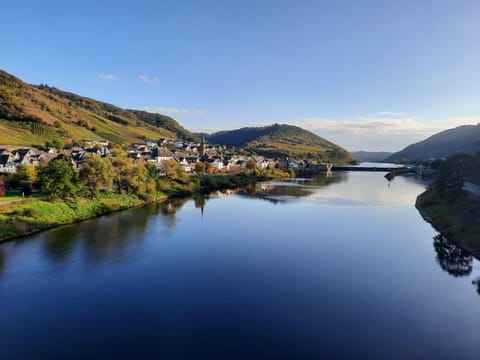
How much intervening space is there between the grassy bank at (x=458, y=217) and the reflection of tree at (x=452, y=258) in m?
0.38

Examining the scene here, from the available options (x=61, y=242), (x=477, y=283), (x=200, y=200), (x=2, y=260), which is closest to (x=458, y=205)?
(x=477, y=283)

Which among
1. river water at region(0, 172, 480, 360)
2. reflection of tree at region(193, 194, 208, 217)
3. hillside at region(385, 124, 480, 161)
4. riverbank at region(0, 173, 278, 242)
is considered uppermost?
hillside at region(385, 124, 480, 161)

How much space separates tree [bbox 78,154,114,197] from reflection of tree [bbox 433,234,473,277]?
25.5 m

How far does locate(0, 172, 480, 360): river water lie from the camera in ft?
31.3

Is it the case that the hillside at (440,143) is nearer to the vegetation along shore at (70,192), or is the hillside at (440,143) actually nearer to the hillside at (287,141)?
the hillside at (287,141)

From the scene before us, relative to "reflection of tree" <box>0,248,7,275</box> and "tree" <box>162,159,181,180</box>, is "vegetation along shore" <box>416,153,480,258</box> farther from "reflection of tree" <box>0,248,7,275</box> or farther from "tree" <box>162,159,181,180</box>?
"tree" <box>162,159,181,180</box>

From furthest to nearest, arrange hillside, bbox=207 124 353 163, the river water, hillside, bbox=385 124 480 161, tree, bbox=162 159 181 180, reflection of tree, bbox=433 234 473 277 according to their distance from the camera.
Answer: hillside, bbox=385 124 480 161
hillside, bbox=207 124 353 163
tree, bbox=162 159 181 180
reflection of tree, bbox=433 234 473 277
the river water

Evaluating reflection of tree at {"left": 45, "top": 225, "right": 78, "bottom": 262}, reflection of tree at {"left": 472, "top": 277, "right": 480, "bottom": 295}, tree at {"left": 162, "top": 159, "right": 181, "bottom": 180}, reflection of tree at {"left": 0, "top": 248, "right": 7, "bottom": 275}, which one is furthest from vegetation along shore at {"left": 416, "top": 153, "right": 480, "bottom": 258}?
tree at {"left": 162, "top": 159, "right": 181, "bottom": 180}

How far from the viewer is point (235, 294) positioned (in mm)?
12867

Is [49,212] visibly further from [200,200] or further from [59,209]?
[200,200]

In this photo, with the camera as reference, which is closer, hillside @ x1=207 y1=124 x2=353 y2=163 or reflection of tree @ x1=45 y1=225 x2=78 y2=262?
reflection of tree @ x1=45 y1=225 x2=78 y2=262

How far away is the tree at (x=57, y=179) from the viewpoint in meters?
25.2

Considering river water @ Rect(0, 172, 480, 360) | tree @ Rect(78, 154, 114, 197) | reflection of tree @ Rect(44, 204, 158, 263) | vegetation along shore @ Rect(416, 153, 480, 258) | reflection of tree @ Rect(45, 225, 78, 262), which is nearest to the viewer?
river water @ Rect(0, 172, 480, 360)

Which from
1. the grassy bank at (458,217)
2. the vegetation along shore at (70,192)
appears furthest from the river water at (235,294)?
the vegetation along shore at (70,192)
